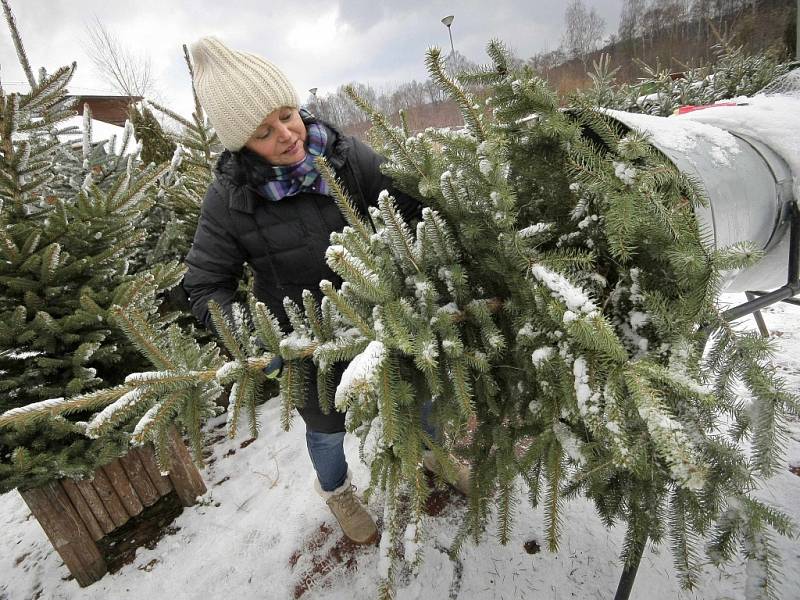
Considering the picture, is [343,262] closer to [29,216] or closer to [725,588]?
[725,588]

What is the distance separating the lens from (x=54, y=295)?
7.22 ft

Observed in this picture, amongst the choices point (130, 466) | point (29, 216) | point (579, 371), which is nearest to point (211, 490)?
point (130, 466)

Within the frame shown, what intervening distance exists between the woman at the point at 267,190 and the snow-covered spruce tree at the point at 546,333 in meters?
0.54

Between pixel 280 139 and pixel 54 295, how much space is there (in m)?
1.77

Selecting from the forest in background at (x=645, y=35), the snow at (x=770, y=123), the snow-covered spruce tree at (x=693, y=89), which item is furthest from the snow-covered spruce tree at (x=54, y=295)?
the forest in background at (x=645, y=35)

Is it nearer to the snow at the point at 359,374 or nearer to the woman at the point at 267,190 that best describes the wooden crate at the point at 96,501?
the woman at the point at 267,190

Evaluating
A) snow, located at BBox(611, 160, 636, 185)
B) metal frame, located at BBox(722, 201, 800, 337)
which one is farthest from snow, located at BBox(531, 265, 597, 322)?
metal frame, located at BBox(722, 201, 800, 337)

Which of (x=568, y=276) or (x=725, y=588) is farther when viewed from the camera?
(x=725, y=588)

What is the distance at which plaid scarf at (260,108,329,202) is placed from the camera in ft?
5.41

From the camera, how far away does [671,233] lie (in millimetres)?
896

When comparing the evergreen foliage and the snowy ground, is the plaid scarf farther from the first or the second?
the evergreen foliage

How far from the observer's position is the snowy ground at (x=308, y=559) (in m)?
1.90

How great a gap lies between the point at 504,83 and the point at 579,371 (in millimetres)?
799

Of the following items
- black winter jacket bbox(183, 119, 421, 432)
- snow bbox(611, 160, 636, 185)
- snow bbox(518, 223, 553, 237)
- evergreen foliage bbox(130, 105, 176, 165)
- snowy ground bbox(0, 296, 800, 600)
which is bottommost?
snowy ground bbox(0, 296, 800, 600)
